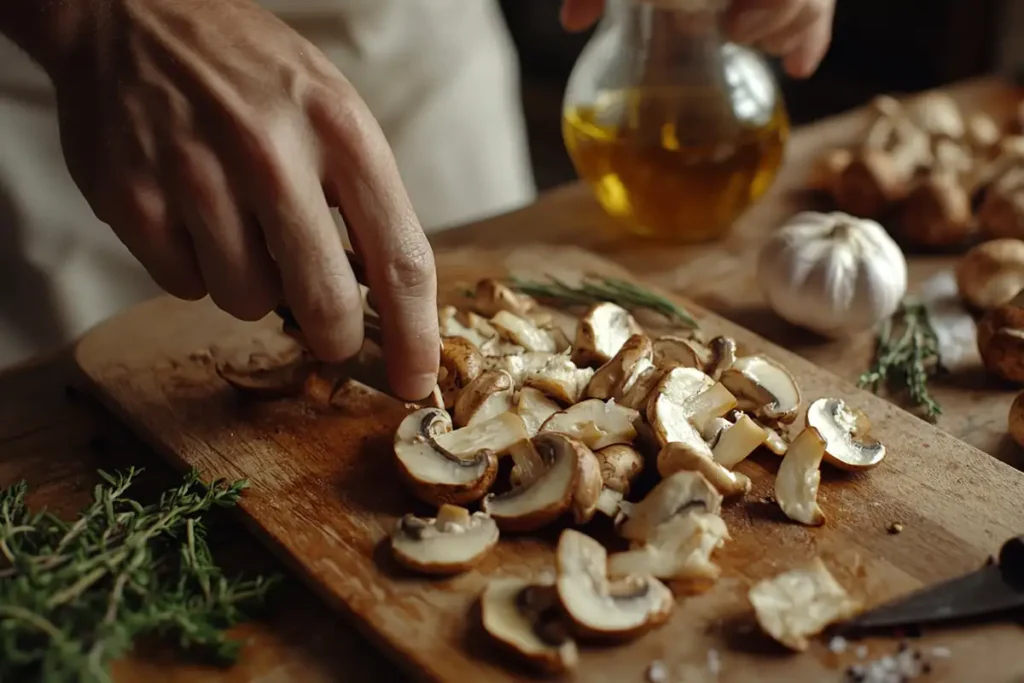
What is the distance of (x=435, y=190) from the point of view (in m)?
2.77

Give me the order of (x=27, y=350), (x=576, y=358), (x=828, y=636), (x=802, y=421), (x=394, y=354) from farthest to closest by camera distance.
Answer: (x=27, y=350), (x=576, y=358), (x=802, y=421), (x=394, y=354), (x=828, y=636)

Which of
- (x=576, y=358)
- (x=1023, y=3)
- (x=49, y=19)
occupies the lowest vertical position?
(x=1023, y=3)

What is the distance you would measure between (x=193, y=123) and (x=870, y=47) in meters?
4.16

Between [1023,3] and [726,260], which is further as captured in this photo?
[1023,3]

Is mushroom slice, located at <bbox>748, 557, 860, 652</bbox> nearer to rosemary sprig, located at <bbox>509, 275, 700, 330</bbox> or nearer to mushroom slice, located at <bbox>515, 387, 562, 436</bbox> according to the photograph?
mushroom slice, located at <bbox>515, 387, 562, 436</bbox>

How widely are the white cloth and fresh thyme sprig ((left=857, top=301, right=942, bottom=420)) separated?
0.99 meters

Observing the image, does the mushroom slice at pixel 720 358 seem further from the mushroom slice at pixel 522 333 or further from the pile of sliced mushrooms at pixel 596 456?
the mushroom slice at pixel 522 333

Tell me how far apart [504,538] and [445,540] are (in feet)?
0.30

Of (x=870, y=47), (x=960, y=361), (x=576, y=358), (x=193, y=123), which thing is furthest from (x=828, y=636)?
(x=870, y=47)

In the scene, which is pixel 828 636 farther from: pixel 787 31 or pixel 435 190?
pixel 435 190

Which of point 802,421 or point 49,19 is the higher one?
point 49,19

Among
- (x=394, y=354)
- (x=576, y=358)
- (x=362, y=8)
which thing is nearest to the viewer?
(x=394, y=354)

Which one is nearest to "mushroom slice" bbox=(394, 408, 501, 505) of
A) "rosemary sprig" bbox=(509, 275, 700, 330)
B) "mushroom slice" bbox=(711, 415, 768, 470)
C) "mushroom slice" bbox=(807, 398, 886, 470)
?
"mushroom slice" bbox=(711, 415, 768, 470)

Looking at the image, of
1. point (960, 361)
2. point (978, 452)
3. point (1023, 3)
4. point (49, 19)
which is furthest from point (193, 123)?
point (1023, 3)
